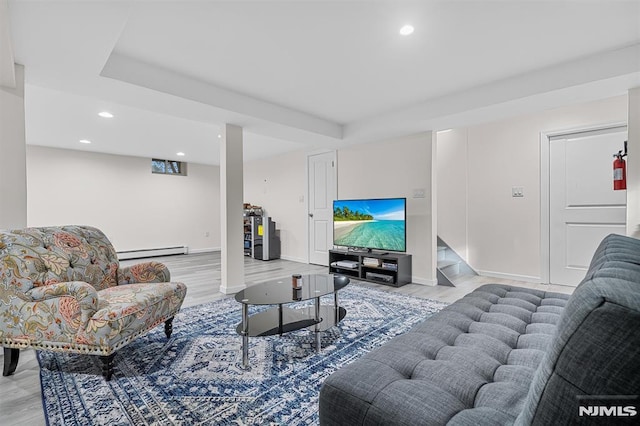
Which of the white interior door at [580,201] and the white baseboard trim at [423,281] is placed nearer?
the white interior door at [580,201]

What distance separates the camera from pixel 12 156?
7.72 feet

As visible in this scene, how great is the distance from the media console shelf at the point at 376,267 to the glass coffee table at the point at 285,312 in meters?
1.62

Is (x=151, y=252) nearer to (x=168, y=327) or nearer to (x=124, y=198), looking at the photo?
(x=124, y=198)

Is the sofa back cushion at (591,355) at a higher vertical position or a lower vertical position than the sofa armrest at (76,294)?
higher

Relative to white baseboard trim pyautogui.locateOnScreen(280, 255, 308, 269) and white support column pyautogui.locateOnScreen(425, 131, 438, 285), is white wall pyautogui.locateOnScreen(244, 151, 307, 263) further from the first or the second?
white support column pyautogui.locateOnScreen(425, 131, 438, 285)

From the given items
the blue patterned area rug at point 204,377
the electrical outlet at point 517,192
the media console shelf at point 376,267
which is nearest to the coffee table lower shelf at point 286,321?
the blue patterned area rug at point 204,377

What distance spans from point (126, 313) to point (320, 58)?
2454 millimetres

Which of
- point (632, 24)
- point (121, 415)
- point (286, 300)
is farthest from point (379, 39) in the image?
point (121, 415)

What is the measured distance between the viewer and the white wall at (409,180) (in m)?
4.25

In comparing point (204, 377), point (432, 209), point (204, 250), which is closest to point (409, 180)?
point (432, 209)

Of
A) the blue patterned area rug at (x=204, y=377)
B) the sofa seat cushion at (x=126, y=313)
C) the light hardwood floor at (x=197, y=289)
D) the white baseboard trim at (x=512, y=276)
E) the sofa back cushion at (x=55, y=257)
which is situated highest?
the sofa back cushion at (x=55, y=257)

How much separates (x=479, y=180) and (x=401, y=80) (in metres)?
2.43

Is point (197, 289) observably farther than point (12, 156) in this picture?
Yes

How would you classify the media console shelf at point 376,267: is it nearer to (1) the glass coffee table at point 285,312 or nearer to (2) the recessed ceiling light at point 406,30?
(1) the glass coffee table at point 285,312
